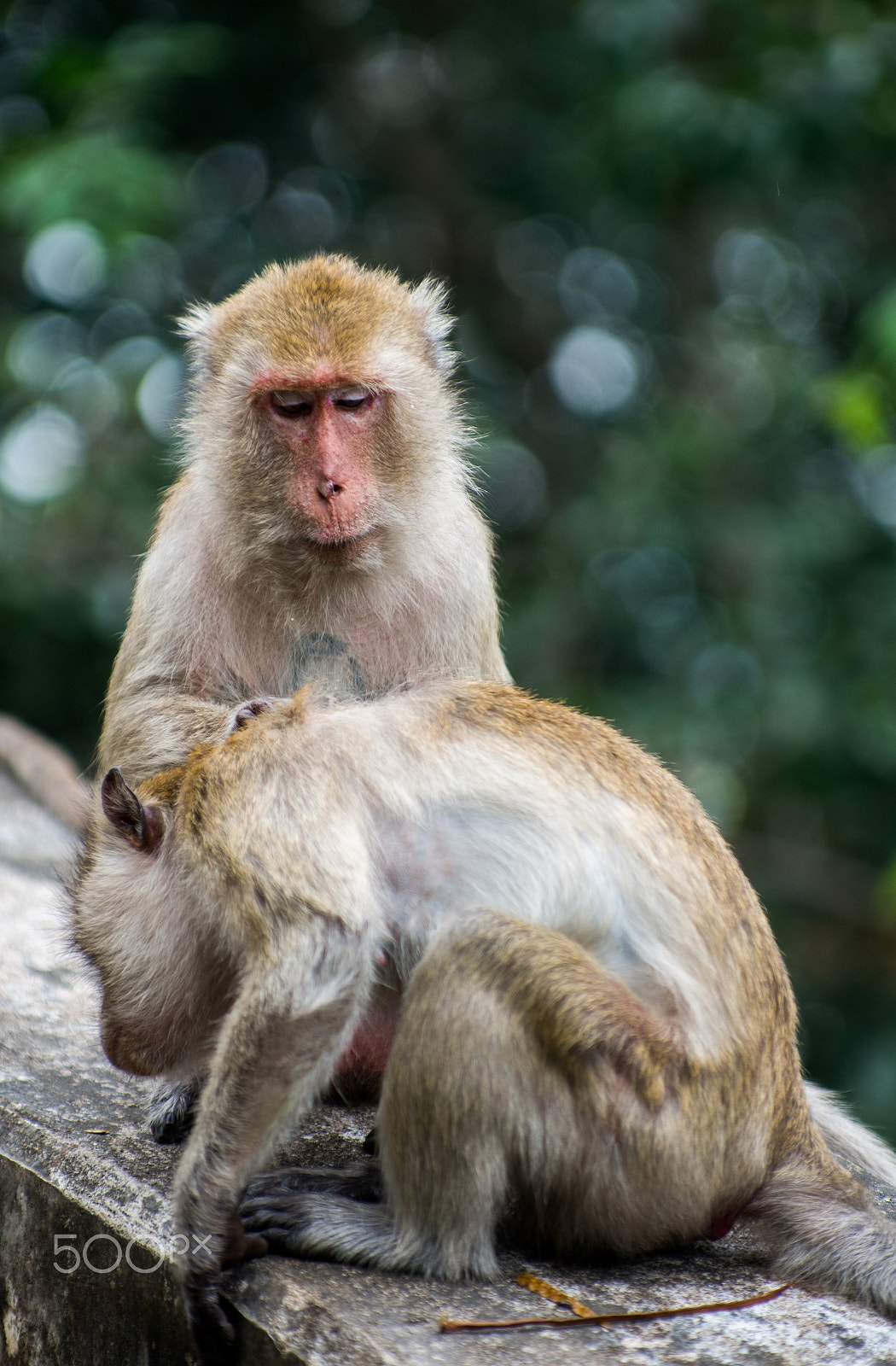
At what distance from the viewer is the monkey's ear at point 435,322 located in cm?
457

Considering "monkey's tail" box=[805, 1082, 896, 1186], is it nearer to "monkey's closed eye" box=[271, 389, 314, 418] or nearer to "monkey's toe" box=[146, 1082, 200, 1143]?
"monkey's toe" box=[146, 1082, 200, 1143]

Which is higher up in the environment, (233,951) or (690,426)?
(690,426)

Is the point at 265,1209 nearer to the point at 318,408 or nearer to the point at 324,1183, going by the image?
the point at 324,1183

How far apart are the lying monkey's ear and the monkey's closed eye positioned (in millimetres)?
1563

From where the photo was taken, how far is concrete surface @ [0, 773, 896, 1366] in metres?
2.30

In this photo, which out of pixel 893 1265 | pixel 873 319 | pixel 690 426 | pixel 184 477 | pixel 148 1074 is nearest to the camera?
pixel 893 1265

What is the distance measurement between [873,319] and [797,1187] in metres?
3.57

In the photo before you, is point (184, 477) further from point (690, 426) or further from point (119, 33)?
point (119, 33)

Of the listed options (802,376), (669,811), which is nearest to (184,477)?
(669,811)

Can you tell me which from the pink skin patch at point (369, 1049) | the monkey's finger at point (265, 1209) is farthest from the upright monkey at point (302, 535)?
the monkey's finger at point (265, 1209)

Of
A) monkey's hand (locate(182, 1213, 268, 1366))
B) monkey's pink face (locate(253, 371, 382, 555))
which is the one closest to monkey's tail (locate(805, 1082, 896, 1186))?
monkey's hand (locate(182, 1213, 268, 1366))

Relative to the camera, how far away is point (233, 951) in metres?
2.66

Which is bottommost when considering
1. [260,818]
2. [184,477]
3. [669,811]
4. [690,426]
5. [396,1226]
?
[396,1226]

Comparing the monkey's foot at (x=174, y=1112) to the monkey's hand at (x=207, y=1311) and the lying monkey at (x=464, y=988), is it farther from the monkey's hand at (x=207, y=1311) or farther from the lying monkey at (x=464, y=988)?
the monkey's hand at (x=207, y=1311)
